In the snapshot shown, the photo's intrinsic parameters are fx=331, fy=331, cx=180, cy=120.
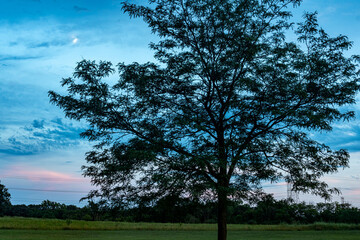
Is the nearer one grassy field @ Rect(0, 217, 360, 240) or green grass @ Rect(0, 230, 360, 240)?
green grass @ Rect(0, 230, 360, 240)

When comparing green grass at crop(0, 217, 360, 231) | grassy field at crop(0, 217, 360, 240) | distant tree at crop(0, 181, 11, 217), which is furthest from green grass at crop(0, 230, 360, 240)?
distant tree at crop(0, 181, 11, 217)

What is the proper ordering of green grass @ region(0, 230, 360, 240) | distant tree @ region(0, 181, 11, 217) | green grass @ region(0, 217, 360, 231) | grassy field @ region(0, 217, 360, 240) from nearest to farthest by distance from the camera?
1. green grass @ region(0, 230, 360, 240)
2. grassy field @ region(0, 217, 360, 240)
3. green grass @ region(0, 217, 360, 231)
4. distant tree @ region(0, 181, 11, 217)

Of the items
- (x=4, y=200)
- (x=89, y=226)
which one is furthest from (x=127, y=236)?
(x=4, y=200)

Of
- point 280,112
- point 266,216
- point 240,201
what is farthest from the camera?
point 266,216

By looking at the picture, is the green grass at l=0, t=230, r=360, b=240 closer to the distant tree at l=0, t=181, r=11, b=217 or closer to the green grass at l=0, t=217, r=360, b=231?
the green grass at l=0, t=217, r=360, b=231

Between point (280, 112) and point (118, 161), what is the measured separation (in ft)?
24.6

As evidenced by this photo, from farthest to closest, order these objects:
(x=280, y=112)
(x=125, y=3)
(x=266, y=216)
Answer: (x=266, y=216), (x=125, y=3), (x=280, y=112)

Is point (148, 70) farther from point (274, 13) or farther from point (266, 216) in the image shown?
point (266, 216)

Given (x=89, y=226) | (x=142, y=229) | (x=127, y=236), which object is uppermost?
(x=127, y=236)

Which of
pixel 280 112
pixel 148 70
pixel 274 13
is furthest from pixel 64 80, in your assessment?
pixel 274 13

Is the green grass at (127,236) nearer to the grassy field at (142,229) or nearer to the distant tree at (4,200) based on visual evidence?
the grassy field at (142,229)

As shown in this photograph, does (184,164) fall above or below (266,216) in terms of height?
above

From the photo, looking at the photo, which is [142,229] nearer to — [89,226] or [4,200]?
[89,226]

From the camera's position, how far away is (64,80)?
1553cm
